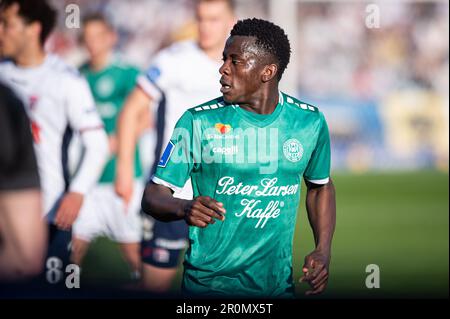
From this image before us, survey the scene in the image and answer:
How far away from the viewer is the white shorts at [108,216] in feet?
30.3

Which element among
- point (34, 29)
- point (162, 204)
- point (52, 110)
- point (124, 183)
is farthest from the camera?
point (124, 183)

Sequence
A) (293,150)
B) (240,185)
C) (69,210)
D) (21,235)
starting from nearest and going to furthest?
1. (240,185)
2. (293,150)
3. (69,210)
4. (21,235)

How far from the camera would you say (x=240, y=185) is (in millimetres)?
4629

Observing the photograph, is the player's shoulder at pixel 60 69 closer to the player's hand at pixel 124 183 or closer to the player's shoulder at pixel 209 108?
the player's hand at pixel 124 183

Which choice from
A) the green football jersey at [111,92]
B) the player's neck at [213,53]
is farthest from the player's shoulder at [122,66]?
the player's neck at [213,53]

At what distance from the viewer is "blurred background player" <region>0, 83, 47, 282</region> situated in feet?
28.1

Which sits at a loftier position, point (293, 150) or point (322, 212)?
point (293, 150)

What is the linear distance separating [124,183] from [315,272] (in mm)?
4793

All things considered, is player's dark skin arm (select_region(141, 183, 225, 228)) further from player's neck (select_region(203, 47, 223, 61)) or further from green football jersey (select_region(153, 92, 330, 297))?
player's neck (select_region(203, 47, 223, 61))

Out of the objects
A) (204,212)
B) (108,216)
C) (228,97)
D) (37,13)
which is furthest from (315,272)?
(108,216)

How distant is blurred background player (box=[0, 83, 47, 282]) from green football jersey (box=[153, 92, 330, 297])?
162 inches

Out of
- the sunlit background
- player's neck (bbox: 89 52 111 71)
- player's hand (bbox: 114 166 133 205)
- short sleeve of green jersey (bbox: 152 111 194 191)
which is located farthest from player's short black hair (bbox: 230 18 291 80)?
the sunlit background

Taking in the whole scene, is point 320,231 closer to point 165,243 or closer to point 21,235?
point 165,243

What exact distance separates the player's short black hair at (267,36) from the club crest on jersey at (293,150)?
1.12 ft
